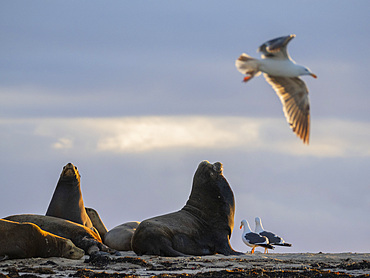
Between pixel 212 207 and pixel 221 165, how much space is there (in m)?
1.14

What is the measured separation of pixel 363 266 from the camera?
14.5m

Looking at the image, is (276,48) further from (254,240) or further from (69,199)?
(69,199)

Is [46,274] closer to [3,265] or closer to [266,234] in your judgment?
[3,265]

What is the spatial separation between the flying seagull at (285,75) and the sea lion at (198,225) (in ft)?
13.4

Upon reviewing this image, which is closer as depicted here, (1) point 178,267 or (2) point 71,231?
(1) point 178,267

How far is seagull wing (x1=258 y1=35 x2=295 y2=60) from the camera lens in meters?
12.8

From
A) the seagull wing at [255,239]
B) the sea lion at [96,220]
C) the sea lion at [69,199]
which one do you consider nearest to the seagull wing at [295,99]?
the seagull wing at [255,239]

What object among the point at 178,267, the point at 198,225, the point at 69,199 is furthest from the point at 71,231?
the point at 178,267

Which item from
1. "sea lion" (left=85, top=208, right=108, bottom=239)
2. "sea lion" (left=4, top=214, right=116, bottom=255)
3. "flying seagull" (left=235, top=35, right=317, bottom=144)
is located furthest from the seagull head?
"sea lion" (left=85, top=208, right=108, bottom=239)

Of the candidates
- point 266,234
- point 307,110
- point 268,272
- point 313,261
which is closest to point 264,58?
point 307,110

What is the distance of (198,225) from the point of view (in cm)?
1805

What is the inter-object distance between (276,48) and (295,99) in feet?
8.58

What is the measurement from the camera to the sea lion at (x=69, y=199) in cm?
1917

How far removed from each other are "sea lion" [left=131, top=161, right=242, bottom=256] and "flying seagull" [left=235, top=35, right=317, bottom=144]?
410 cm
